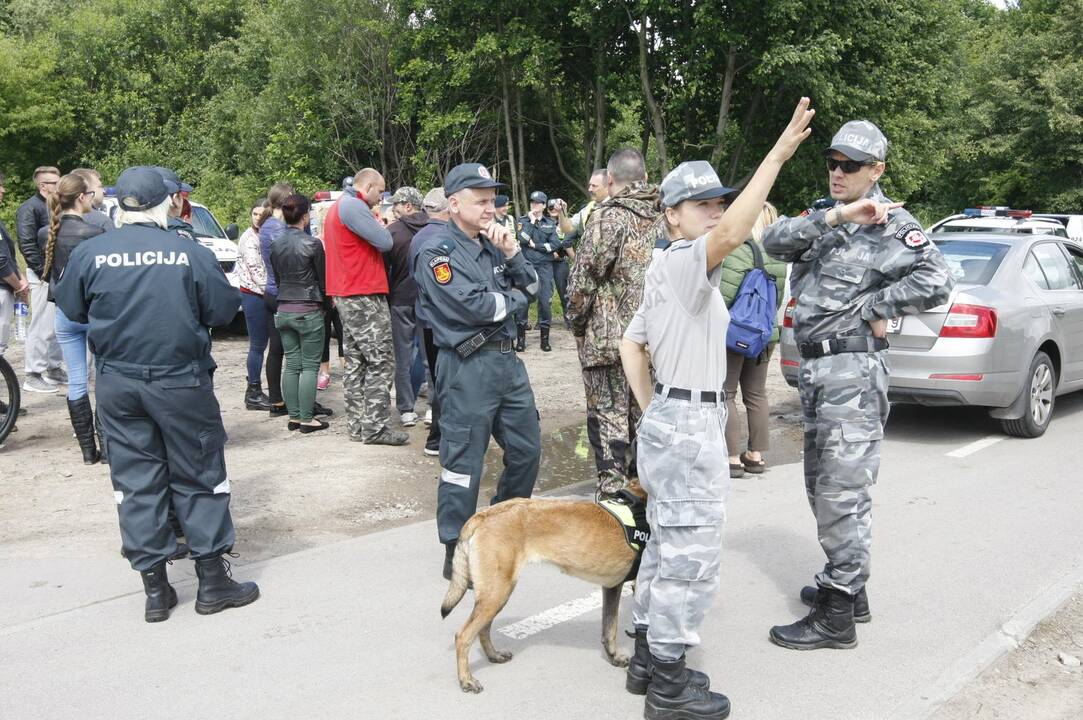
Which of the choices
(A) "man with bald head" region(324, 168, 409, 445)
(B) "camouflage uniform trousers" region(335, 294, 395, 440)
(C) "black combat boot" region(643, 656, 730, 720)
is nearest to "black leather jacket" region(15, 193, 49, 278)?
(A) "man with bald head" region(324, 168, 409, 445)

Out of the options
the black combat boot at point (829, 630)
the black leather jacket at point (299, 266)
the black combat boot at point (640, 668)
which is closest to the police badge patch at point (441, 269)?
the black combat boot at point (640, 668)

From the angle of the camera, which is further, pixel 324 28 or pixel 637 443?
pixel 324 28

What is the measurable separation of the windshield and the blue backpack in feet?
32.9

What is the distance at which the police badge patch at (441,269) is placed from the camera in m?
4.57

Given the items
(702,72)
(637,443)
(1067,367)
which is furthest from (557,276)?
(702,72)

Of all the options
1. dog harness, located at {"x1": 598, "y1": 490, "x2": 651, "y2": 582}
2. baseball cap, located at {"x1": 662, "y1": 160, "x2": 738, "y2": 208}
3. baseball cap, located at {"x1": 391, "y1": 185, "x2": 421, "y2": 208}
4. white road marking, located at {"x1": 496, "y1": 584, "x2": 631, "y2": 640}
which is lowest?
white road marking, located at {"x1": 496, "y1": 584, "x2": 631, "y2": 640}

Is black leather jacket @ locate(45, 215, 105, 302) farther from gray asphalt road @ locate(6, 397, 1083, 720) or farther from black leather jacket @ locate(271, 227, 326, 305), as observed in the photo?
gray asphalt road @ locate(6, 397, 1083, 720)

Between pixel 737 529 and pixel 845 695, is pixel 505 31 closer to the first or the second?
pixel 737 529

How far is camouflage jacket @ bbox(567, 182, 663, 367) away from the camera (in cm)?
530

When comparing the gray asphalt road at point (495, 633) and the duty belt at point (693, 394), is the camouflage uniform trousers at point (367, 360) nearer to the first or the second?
the gray asphalt road at point (495, 633)

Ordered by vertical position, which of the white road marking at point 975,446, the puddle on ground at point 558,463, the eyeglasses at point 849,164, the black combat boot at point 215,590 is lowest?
the puddle on ground at point 558,463

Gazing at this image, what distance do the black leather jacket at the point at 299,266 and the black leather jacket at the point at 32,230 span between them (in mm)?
2069

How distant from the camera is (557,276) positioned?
13516 millimetres

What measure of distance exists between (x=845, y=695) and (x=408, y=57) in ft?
75.9
